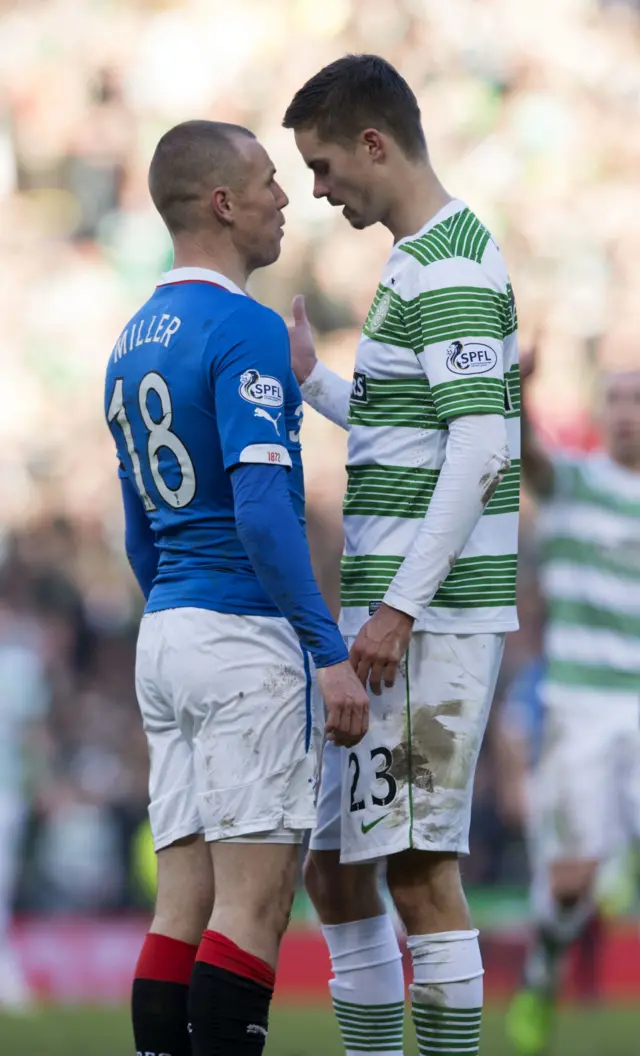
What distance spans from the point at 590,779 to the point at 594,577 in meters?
0.78

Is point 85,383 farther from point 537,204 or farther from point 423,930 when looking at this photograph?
point 423,930

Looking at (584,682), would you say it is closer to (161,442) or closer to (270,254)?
(270,254)

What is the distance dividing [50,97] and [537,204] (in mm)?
4576

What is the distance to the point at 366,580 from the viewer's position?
14.1ft

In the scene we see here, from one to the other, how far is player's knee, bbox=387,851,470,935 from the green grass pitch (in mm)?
2654

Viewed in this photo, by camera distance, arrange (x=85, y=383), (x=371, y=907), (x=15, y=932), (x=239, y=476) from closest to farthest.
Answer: (x=239, y=476) < (x=371, y=907) < (x=15, y=932) < (x=85, y=383)

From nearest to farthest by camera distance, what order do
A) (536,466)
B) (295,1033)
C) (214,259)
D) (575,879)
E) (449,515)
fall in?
(449,515), (214,259), (536,466), (575,879), (295,1033)

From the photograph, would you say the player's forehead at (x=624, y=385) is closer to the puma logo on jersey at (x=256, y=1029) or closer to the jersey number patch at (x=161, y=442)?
the jersey number patch at (x=161, y=442)

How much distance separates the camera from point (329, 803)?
439 cm

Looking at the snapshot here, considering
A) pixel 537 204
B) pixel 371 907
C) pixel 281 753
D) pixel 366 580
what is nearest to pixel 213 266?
pixel 366 580

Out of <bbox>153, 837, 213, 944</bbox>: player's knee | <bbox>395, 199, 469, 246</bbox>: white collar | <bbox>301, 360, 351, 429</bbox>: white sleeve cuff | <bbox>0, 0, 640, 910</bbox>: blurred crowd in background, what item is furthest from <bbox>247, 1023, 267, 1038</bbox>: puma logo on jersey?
<bbox>0, 0, 640, 910</bbox>: blurred crowd in background

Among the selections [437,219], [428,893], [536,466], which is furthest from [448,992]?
[536,466]

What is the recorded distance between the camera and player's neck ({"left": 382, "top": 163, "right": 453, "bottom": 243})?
430 centimetres

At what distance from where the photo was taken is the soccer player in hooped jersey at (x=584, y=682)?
6844mm
